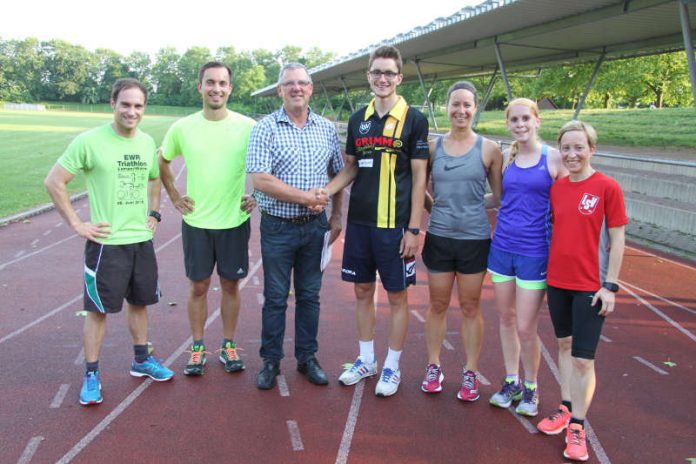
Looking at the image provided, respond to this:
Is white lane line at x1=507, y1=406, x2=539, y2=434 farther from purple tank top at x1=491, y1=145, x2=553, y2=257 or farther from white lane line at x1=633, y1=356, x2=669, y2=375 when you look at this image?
white lane line at x1=633, y1=356, x2=669, y2=375

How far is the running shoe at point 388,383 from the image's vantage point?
3906mm

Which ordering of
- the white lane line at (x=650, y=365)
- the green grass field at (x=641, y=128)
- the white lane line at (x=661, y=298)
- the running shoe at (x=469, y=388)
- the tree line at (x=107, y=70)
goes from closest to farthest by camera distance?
1. the running shoe at (x=469, y=388)
2. the white lane line at (x=650, y=365)
3. the white lane line at (x=661, y=298)
4. the green grass field at (x=641, y=128)
5. the tree line at (x=107, y=70)

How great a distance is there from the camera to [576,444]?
317cm

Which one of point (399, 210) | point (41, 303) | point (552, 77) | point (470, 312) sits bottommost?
point (41, 303)

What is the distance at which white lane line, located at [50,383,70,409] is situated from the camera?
3.73m

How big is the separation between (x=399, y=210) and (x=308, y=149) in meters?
0.74

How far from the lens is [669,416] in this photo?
3.68 meters

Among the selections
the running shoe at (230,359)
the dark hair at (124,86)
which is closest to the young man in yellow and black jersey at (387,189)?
the running shoe at (230,359)

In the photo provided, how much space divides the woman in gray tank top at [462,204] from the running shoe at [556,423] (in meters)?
0.52

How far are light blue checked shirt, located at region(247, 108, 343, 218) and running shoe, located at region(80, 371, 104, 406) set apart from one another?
1603 millimetres

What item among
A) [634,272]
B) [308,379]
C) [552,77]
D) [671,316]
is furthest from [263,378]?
[552,77]

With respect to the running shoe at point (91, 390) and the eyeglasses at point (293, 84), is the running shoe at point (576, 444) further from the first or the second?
the running shoe at point (91, 390)

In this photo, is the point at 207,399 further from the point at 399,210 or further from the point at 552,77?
the point at 552,77

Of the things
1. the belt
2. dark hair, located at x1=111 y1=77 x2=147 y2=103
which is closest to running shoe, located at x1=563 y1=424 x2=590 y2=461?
the belt
